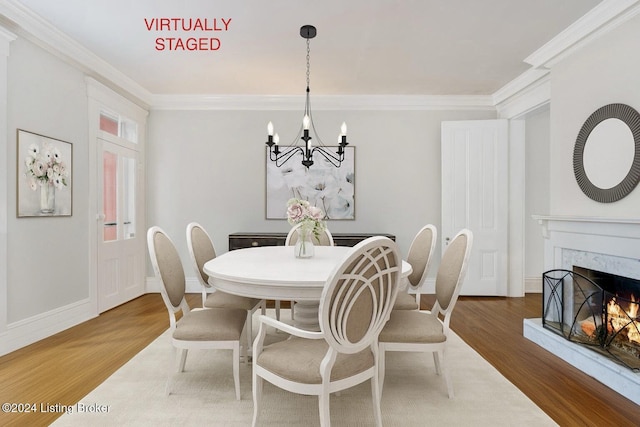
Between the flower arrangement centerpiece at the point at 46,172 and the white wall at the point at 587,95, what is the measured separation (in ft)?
14.5

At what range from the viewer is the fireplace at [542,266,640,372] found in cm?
240

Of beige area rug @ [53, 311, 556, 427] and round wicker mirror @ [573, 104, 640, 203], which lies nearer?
beige area rug @ [53, 311, 556, 427]

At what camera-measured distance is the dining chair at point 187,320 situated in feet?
7.00

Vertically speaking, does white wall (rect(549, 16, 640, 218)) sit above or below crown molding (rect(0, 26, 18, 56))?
below

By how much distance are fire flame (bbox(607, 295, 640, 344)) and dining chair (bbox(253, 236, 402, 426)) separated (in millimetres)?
1747

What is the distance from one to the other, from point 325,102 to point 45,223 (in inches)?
131

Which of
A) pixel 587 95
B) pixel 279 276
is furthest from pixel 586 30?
pixel 279 276

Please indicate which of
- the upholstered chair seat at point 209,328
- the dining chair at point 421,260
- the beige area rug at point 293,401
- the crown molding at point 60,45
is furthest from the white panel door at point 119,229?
the dining chair at point 421,260

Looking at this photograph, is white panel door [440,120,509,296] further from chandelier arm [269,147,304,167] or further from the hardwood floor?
chandelier arm [269,147,304,167]

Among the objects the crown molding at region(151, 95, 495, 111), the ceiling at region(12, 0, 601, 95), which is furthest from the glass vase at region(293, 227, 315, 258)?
the crown molding at region(151, 95, 495, 111)

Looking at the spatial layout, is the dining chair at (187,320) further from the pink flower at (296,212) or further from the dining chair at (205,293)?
the pink flower at (296,212)

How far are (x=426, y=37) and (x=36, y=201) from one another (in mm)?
3559

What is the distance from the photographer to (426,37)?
3195mm

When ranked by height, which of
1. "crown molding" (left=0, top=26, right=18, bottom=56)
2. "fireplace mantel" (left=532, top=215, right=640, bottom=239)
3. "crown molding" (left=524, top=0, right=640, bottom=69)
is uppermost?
"crown molding" (left=524, top=0, right=640, bottom=69)
